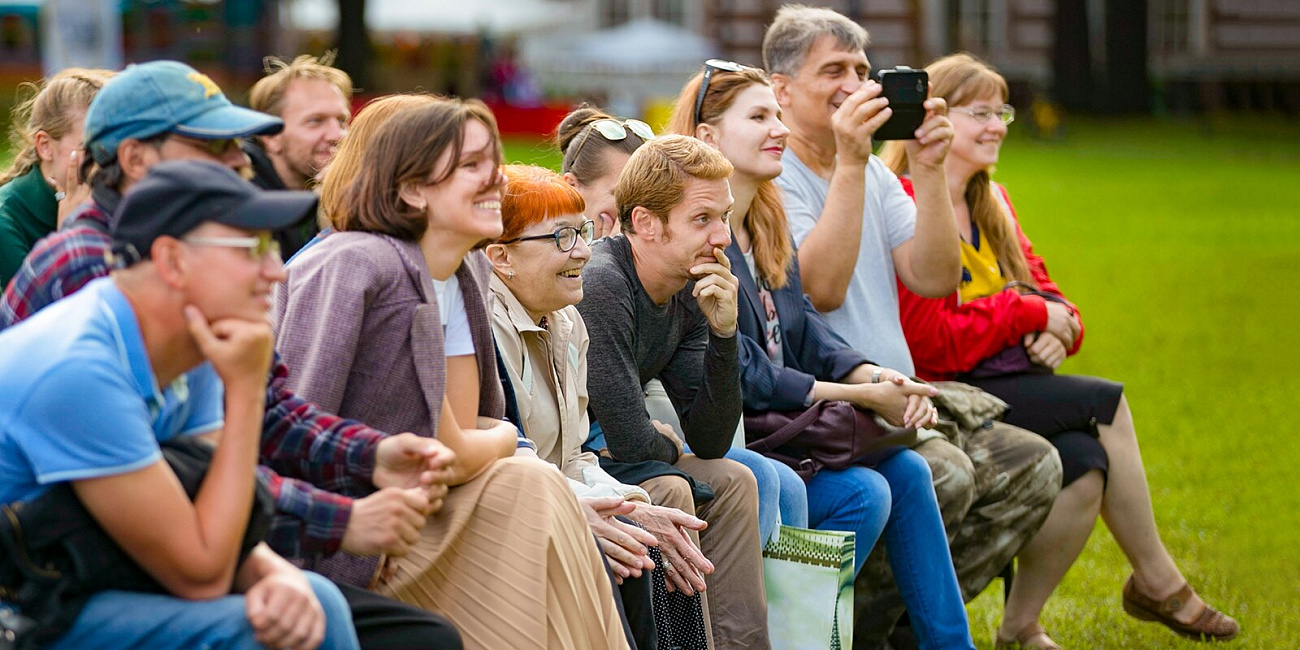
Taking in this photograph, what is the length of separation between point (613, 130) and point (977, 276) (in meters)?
1.71

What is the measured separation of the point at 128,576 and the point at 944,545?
277cm

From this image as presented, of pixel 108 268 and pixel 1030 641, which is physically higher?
pixel 108 268

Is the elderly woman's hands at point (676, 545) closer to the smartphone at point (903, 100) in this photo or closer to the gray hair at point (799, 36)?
the smartphone at point (903, 100)

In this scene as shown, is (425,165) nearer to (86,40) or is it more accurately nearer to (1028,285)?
(1028,285)

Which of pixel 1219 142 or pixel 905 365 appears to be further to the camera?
pixel 1219 142

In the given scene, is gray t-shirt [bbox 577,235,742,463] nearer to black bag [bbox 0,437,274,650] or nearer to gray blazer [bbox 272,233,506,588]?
gray blazer [bbox 272,233,506,588]

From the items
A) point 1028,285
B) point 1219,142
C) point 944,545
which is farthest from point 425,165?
point 1219,142

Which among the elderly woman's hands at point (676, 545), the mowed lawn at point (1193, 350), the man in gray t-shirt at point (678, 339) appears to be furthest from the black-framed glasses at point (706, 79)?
the elderly woman's hands at point (676, 545)

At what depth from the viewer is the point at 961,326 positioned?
539cm

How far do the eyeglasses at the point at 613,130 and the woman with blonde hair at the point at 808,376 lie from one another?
209 mm

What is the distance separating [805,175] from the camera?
5332 millimetres

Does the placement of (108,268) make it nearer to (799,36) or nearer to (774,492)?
(774,492)

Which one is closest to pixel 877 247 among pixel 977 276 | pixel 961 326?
pixel 961 326

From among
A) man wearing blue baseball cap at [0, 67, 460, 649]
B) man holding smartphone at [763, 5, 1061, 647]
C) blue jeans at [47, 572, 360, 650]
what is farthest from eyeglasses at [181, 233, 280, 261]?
man holding smartphone at [763, 5, 1061, 647]
